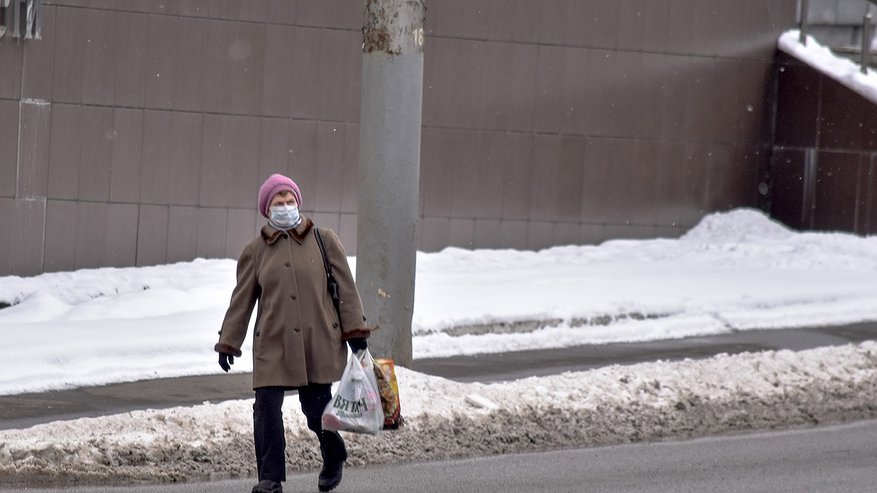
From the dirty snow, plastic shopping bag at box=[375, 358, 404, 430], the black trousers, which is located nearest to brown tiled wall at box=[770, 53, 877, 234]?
the dirty snow

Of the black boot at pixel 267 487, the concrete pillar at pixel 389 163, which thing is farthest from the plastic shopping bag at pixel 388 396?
the concrete pillar at pixel 389 163

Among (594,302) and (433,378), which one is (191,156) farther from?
(433,378)

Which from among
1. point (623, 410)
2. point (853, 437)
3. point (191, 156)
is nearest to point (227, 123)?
point (191, 156)

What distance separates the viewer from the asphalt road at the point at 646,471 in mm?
7156

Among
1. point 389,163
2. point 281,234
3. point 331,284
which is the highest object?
point 389,163

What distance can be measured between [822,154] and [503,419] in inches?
405

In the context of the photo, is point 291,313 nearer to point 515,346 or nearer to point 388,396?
point 388,396

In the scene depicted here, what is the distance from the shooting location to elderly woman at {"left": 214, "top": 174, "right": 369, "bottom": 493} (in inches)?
265

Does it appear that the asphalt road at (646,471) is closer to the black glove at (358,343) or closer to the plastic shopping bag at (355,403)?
the plastic shopping bag at (355,403)

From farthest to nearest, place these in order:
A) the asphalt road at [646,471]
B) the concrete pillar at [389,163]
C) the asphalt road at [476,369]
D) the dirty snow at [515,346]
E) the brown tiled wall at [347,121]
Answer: the brown tiled wall at [347,121] < the concrete pillar at [389,163] < the asphalt road at [476,369] < the dirty snow at [515,346] < the asphalt road at [646,471]

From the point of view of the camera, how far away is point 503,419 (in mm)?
8523

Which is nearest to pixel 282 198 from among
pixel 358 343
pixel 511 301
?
pixel 358 343

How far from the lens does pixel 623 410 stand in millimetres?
8961

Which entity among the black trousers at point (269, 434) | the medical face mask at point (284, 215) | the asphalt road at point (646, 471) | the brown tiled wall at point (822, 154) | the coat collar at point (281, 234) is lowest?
the asphalt road at point (646, 471)
